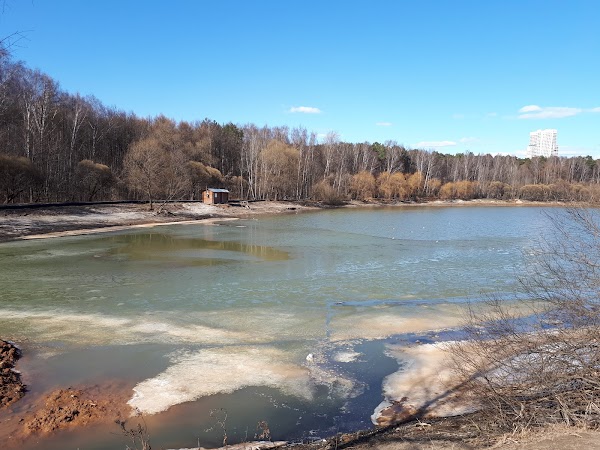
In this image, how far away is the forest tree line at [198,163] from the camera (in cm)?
4331

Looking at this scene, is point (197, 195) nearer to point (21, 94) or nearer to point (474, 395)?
point (21, 94)

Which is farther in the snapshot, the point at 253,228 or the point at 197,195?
the point at 197,195

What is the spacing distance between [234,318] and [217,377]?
416cm

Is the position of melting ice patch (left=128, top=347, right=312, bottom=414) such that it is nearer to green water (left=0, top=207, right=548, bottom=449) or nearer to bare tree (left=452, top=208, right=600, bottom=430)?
green water (left=0, top=207, right=548, bottom=449)

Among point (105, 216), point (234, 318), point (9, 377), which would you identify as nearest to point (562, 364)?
point (234, 318)

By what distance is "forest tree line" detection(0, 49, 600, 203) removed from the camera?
43.3 meters

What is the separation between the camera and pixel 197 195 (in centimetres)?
6444

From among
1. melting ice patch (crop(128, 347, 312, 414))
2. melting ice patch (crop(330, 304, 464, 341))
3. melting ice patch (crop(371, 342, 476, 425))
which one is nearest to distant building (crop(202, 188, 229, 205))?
melting ice patch (crop(330, 304, 464, 341))

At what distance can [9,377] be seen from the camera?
8.48 m

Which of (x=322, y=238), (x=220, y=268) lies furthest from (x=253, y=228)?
(x=220, y=268)

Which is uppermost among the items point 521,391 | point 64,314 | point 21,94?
point 21,94

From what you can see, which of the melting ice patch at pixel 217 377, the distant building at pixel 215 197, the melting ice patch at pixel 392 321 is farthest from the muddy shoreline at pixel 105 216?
the melting ice patch at pixel 217 377

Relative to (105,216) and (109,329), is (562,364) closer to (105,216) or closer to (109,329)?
(109,329)

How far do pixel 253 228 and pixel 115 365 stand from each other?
30.8 m
